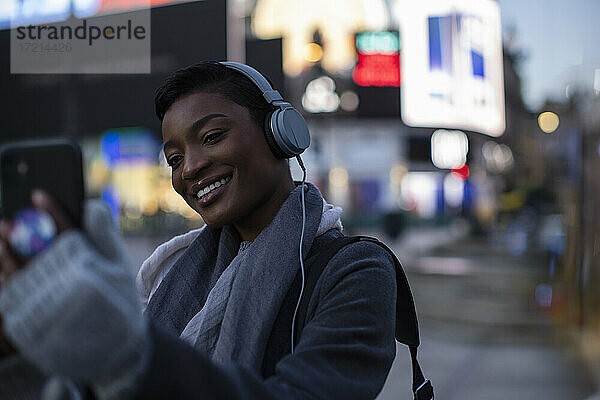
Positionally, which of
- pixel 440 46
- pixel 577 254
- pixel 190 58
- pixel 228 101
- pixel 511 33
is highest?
pixel 511 33

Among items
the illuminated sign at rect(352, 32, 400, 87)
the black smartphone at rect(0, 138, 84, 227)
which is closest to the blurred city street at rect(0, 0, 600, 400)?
the black smartphone at rect(0, 138, 84, 227)

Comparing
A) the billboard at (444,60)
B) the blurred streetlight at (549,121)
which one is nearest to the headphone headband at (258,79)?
the billboard at (444,60)

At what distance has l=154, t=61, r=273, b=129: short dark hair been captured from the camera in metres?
1.25

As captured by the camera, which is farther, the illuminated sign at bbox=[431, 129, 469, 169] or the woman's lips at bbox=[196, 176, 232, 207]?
the illuminated sign at bbox=[431, 129, 469, 169]

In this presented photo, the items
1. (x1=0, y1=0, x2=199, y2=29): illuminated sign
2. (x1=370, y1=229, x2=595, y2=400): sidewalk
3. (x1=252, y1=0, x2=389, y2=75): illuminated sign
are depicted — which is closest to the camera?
(x1=0, y1=0, x2=199, y2=29): illuminated sign

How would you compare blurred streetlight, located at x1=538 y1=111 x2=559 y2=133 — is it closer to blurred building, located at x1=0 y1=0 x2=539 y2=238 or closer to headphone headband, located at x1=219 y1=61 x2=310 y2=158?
blurred building, located at x1=0 y1=0 x2=539 y2=238

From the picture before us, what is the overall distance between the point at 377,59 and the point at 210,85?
2250 centimetres

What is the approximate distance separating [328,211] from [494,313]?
625 cm

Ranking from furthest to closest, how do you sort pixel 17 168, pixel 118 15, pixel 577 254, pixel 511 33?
pixel 511 33 < pixel 577 254 < pixel 118 15 < pixel 17 168

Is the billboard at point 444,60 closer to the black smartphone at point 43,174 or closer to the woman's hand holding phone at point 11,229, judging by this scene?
the black smartphone at point 43,174

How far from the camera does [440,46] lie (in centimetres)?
688

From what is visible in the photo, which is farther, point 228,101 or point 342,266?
point 228,101

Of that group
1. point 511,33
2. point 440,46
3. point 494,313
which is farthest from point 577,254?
point 511,33

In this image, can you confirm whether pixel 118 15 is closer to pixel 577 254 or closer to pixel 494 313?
pixel 577 254
